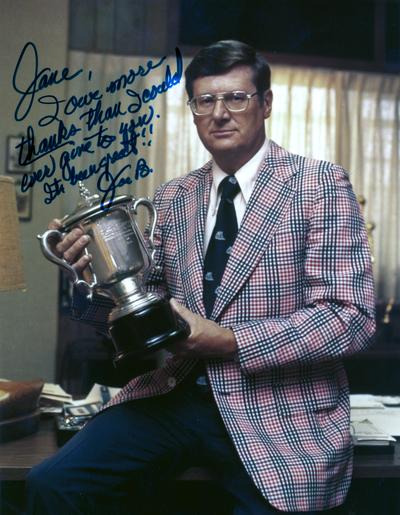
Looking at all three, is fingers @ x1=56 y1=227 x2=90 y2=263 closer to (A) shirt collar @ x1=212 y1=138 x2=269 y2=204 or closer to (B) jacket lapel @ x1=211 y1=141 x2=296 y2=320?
(B) jacket lapel @ x1=211 y1=141 x2=296 y2=320

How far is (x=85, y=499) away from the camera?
1.48 metres

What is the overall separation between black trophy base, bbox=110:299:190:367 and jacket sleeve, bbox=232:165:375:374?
157 millimetres

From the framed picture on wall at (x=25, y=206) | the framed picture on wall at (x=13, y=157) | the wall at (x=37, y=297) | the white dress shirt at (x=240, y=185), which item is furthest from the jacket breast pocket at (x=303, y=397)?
the framed picture on wall at (x=25, y=206)

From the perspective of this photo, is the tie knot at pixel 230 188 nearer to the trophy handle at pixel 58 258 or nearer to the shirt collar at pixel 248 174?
the shirt collar at pixel 248 174

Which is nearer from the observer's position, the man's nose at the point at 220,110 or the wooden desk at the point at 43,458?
the wooden desk at the point at 43,458

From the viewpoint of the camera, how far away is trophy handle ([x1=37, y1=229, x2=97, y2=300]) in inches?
57.5

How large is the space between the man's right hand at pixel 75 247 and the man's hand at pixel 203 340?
0.65 feet

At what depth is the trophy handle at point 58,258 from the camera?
4.79 feet

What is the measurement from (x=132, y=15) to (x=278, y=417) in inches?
137

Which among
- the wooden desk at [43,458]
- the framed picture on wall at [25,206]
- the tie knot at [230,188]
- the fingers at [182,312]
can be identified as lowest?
the wooden desk at [43,458]

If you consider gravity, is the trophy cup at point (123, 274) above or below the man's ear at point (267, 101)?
below

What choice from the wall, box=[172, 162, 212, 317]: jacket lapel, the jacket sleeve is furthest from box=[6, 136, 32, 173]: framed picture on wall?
the jacket sleeve

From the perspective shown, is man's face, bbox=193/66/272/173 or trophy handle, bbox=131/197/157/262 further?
man's face, bbox=193/66/272/173

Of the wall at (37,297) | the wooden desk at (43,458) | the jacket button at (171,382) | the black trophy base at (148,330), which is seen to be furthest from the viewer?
the wall at (37,297)
